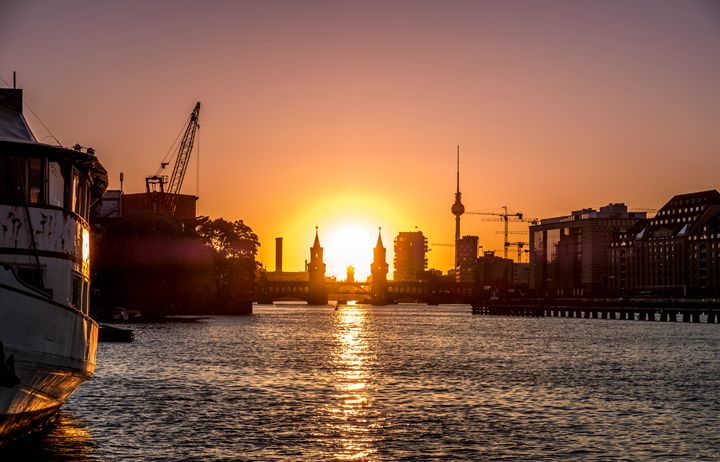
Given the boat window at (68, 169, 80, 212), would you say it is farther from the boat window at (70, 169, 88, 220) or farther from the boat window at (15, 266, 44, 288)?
the boat window at (15, 266, 44, 288)

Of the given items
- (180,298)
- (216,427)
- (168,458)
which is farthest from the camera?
(180,298)

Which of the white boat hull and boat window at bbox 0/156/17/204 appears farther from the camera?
boat window at bbox 0/156/17/204

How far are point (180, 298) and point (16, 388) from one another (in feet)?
475

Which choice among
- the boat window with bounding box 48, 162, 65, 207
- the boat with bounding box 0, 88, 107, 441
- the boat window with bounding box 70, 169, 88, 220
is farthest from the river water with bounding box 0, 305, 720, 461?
the boat window with bounding box 48, 162, 65, 207

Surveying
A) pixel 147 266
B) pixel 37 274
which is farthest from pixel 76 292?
pixel 147 266

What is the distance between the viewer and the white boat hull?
24469 millimetres

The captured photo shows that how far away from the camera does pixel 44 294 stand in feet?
87.8

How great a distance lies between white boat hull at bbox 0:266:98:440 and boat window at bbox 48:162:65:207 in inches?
126

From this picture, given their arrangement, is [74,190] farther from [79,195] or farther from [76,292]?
[76,292]

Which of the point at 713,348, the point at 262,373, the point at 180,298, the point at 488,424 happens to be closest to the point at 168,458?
the point at 488,424

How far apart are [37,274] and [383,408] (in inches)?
849

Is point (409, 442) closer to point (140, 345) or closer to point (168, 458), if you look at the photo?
point (168, 458)

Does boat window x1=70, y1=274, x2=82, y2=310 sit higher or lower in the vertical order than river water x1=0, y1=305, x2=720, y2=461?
higher

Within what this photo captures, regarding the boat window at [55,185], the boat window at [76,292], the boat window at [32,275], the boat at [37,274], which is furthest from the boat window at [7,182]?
the boat window at [76,292]
